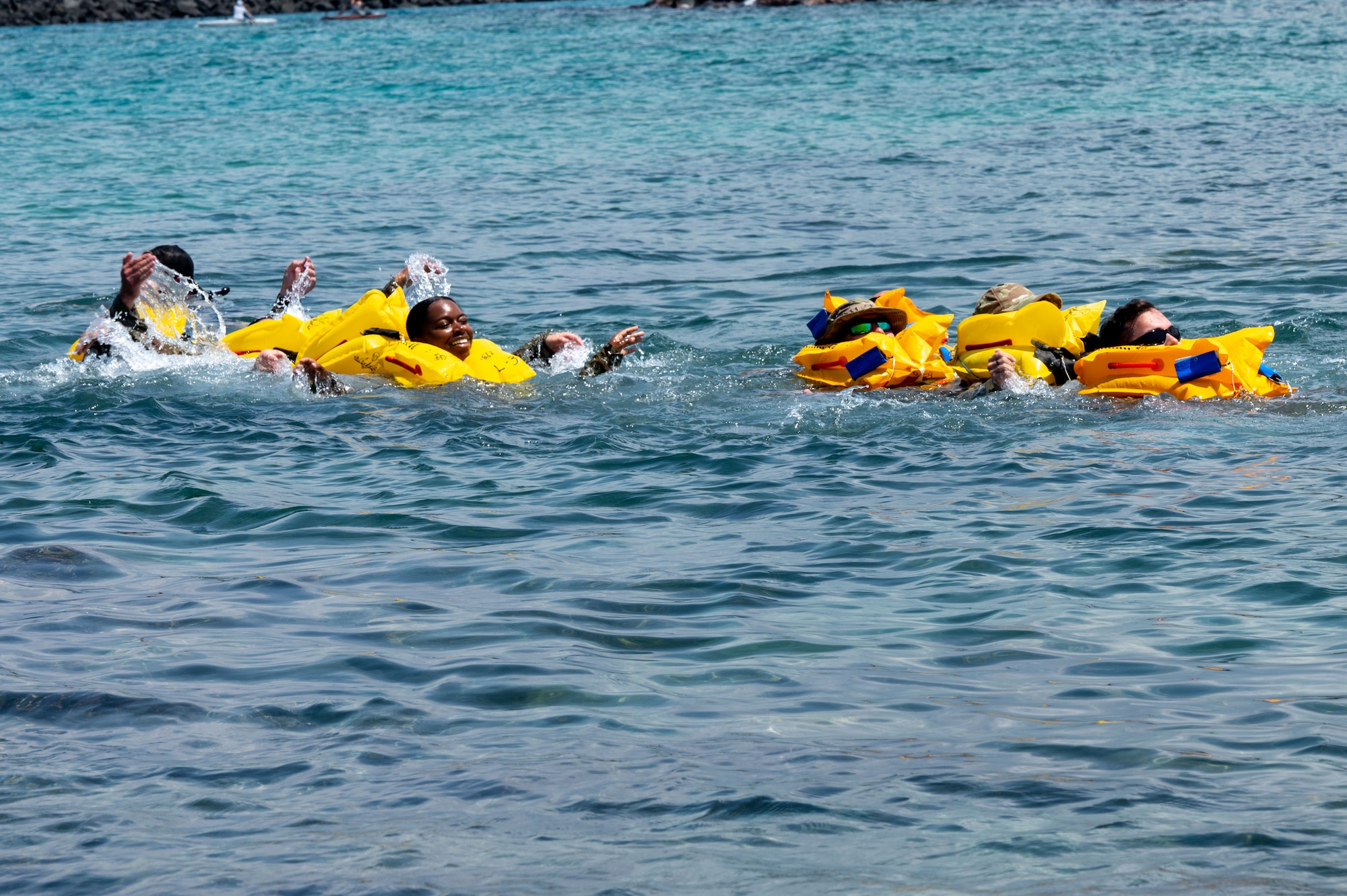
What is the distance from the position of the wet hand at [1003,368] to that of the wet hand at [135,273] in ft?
20.0

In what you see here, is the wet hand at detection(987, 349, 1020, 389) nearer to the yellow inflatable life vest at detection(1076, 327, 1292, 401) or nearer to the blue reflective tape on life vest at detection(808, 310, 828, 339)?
the yellow inflatable life vest at detection(1076, 327, 1292, 401)

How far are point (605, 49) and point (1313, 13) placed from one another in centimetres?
2056

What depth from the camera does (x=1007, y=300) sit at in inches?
397

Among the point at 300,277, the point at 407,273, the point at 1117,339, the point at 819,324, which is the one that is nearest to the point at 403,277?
the point at 407,273

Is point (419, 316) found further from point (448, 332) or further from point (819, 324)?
point (819, 324)

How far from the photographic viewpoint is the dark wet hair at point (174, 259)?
11.7 m

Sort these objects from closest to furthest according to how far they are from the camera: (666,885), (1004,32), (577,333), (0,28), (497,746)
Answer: (666,885), (497,746), (577,333), (1004,32), (0,28)

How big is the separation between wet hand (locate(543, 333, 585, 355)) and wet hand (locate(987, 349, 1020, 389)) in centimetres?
333

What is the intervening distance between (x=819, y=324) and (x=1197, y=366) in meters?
2.53

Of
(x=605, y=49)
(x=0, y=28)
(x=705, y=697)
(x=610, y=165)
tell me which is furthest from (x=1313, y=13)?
(x=0, y=28)

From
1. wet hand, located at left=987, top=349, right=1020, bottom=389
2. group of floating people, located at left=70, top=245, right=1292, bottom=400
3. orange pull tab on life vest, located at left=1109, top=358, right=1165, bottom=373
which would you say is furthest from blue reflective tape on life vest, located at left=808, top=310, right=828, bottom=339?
orange pull tab on life vest, located at left=1109, top=358, right=1165, bottom=373

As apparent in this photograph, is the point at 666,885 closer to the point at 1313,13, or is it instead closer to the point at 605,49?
the point at 605,49

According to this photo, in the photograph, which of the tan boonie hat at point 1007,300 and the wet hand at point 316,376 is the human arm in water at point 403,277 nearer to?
the wet hand at point 316,376

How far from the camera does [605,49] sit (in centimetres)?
4469
